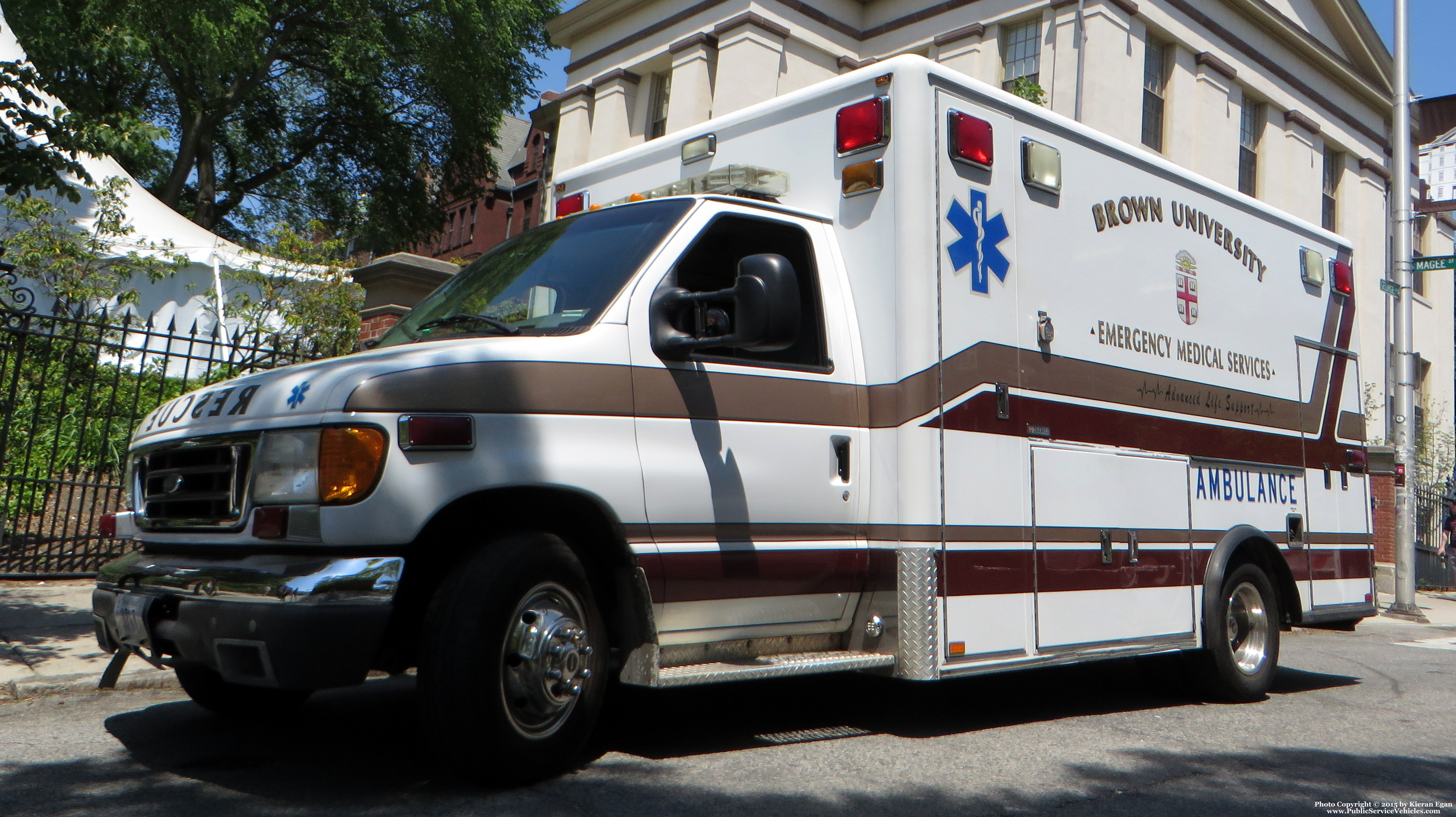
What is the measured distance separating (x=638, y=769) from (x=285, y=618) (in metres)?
1.54

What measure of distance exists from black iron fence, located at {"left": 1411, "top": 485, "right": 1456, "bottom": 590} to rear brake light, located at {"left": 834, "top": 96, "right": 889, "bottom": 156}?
18.2 m

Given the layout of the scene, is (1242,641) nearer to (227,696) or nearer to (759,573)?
(759,573)

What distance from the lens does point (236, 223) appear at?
35719 millimetres

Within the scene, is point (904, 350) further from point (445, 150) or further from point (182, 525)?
point (445, 150)

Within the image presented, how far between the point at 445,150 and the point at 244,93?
18.5 feet

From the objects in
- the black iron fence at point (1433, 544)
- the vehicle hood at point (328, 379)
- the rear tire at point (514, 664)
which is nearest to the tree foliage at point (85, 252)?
the vehicle hood at point (328, 379)

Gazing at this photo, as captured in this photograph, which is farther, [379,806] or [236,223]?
[236,223]

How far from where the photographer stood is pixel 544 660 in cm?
430

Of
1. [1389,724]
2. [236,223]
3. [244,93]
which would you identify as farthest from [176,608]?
[236,223]

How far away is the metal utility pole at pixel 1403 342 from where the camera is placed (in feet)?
48.0

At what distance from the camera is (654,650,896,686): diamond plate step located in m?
4.65

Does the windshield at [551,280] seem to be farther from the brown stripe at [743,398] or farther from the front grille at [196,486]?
the front grille at [196,486]

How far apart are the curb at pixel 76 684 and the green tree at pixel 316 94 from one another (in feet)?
50.0

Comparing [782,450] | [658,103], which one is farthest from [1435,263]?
[658,103]
